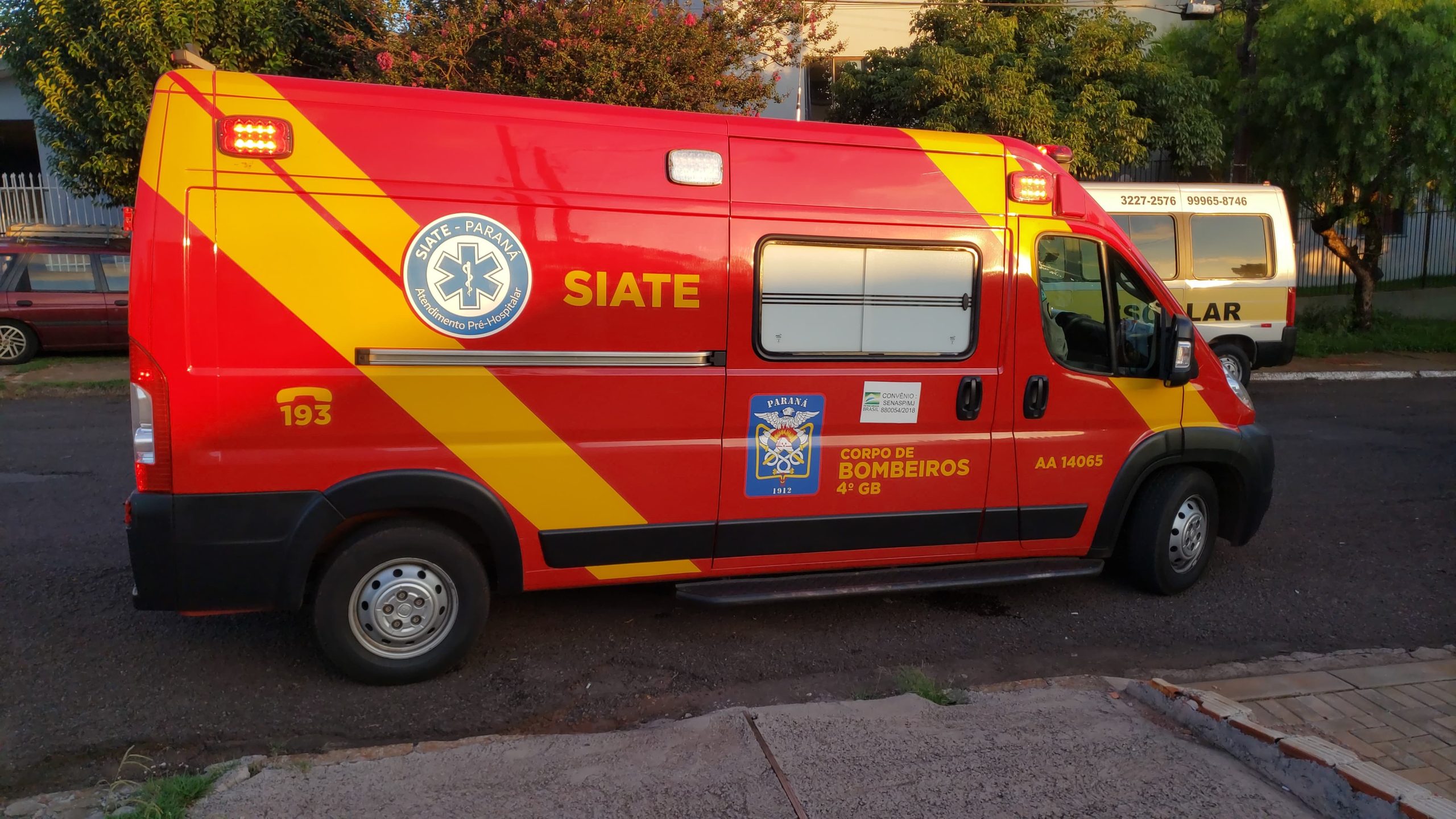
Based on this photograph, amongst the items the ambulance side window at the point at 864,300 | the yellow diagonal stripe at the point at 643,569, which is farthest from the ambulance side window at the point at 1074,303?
the yellow diagonal stripe at the point at 643,569

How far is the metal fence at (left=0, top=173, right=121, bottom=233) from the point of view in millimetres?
17203

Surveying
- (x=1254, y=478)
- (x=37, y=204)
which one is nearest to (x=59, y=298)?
(x=37, y=204)

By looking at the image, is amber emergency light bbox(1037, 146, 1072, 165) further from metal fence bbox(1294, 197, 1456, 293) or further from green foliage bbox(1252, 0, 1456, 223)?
metal fence bbox(1294, 197, 1456, 293)

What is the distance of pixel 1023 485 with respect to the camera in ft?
17.8

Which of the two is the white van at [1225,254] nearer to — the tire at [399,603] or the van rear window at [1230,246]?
the van rear window at [1230,246]

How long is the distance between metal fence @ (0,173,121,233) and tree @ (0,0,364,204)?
11.2 feet

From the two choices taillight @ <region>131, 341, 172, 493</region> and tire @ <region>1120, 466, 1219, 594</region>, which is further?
tire @ <region>1120, 466, 1219, 594</region>

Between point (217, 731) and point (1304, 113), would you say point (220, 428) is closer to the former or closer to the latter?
point (217, 731)

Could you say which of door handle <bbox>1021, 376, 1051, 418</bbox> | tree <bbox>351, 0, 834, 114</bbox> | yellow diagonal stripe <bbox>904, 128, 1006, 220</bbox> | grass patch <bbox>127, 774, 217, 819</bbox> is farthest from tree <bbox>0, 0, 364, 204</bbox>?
grass patch <bbox>127, 774, 217, 819</bbox>

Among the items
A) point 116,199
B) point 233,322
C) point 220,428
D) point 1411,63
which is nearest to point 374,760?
point 220,428

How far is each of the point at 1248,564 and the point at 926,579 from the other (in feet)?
8.60

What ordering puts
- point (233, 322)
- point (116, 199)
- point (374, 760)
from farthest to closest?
1. point (116, 199)
2. point (233, 322)
3. point (374, 760)

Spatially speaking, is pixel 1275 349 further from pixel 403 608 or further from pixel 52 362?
pixel 52 362

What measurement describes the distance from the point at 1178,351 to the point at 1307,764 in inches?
93.8
